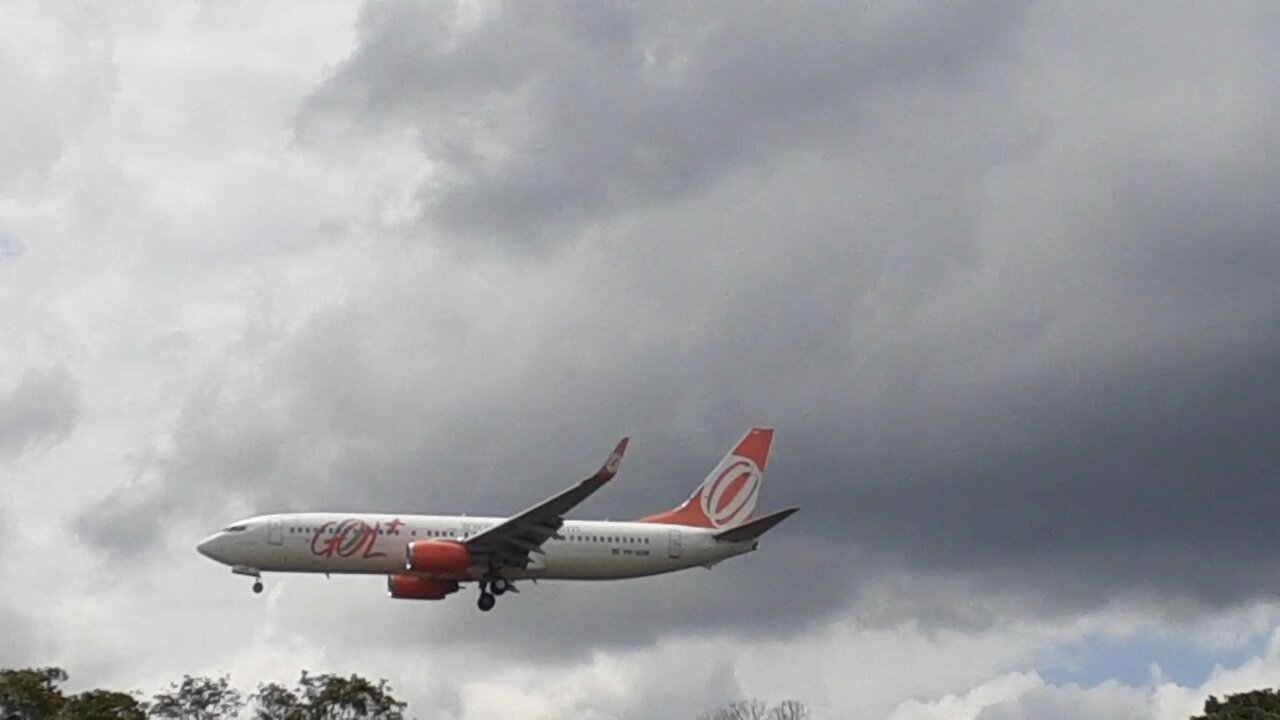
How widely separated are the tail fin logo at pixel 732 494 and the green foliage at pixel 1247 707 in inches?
2028

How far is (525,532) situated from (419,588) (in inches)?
324

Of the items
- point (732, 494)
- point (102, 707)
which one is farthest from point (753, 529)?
point (102, 707)

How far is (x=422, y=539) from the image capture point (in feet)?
327

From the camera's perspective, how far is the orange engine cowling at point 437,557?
97188mm

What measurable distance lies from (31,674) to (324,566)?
29.4m

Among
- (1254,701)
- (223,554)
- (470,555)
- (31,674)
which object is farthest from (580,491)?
(1254,701)

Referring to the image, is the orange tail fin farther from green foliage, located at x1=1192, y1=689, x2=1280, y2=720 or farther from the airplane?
green foliage, located at x1=1192, y1=689, x2=1280, y2=720

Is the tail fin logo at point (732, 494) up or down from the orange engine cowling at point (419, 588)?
up

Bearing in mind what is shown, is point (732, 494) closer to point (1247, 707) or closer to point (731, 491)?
point (731, 491)

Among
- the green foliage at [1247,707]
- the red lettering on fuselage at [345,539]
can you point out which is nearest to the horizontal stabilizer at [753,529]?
the red lettering on fuselage at [345,539]

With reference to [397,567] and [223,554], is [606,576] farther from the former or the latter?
[223,554]

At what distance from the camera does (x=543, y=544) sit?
334 ft

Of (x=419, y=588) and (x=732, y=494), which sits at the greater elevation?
(x=732, y=494)

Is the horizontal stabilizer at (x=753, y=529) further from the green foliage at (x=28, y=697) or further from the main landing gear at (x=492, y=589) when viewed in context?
the green foliage at (x=28, y=697)
